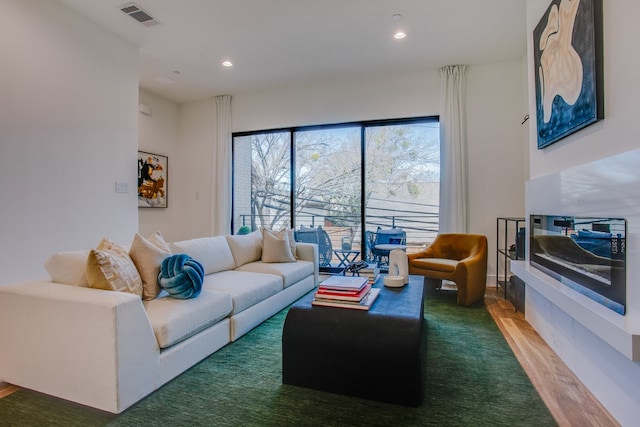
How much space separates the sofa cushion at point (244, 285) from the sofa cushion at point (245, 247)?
1.23ft

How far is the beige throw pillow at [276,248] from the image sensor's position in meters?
3.81

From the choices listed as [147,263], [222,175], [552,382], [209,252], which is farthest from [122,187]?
[552,382]

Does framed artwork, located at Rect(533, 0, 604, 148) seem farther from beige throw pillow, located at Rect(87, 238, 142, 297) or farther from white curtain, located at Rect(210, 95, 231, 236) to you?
white curtain, located at Rect(210, 95, 231, 236)

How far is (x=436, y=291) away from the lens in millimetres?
3877

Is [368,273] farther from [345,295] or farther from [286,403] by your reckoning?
[286,403]

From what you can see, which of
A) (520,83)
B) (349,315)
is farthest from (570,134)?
(520,83)

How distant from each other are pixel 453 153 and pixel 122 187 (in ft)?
13.1

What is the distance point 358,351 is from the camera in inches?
68.2

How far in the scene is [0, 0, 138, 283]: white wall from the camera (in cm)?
267

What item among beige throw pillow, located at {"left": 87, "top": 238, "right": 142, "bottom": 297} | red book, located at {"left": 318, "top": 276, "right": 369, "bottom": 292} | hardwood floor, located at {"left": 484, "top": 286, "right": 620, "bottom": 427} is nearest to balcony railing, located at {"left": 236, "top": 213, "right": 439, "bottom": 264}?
hardwood floor, located at {"left": 484, "top": 286, "right": 620, "bottom": 427}

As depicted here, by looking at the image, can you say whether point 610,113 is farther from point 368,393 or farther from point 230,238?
point 230,238

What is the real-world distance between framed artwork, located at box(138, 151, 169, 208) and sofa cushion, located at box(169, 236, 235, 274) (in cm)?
233

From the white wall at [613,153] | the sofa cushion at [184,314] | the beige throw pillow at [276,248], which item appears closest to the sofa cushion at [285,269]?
the beige throw pillow at [276,248]

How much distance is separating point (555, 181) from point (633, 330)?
1.19 m
